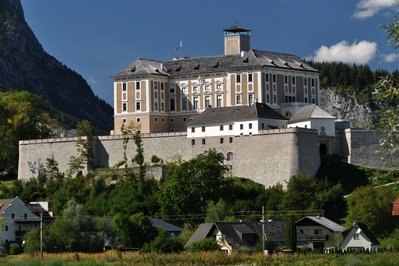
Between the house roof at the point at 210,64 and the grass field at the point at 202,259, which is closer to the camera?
the grass field at the point at 202,259

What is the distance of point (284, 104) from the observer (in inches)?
3435

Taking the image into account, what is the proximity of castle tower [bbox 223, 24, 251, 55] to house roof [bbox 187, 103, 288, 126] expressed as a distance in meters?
11.1

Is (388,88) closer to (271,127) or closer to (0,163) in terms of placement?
(271,127)

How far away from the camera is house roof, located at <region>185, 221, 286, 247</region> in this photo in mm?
63713

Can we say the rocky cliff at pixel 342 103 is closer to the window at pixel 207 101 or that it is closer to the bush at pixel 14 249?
the window at pixel 207 101

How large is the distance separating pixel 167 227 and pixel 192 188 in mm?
5822

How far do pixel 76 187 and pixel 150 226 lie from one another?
615 inches

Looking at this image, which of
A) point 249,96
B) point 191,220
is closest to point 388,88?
point 191,220

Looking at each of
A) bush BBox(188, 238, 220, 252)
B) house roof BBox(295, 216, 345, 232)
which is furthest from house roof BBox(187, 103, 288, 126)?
bush BBox(188, 238, 220, 252)

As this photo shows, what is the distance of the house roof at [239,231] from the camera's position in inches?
2508

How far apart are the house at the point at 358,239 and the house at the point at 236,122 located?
1658 cm

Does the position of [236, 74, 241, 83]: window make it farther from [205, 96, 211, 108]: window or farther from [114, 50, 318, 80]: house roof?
[205, 96, 211, 108]: window

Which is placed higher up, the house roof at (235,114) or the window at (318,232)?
the house roof at (235,114)

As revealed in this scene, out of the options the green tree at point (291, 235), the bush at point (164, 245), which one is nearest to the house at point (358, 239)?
the green tree at point (291, 235)
